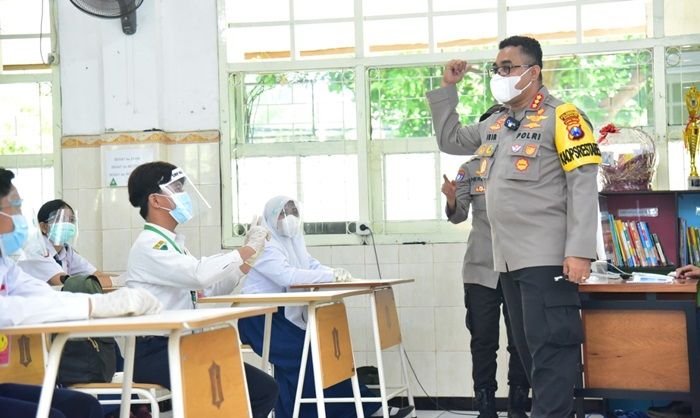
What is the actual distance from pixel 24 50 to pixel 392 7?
2344 mm

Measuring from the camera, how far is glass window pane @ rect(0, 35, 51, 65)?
635cm

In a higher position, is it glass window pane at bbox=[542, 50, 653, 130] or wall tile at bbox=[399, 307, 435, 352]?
glass window pane at bbox=[542, 50, 653, 130]

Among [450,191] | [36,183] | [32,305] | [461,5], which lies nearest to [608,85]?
[461,5]

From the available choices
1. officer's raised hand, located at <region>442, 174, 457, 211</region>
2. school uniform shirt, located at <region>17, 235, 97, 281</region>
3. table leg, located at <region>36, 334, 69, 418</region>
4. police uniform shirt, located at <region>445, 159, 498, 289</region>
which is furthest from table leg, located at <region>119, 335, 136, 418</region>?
police uniform shirt, located at <region>445, 159, 498, 289</region>

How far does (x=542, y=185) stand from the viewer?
3.51 m

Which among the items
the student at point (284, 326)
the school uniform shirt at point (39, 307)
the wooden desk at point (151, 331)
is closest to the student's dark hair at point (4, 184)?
the school uniform shirt at point (39, 307)

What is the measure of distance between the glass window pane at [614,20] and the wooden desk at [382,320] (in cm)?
180

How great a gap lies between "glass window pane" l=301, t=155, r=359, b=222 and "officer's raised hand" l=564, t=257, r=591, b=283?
283 cm

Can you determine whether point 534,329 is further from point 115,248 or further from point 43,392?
point 115,248

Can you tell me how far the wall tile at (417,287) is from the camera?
5902 mm

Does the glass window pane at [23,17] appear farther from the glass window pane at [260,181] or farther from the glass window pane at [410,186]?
the glass window pane at [410,186]

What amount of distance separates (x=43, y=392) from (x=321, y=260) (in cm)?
356

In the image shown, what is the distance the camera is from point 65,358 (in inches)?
134

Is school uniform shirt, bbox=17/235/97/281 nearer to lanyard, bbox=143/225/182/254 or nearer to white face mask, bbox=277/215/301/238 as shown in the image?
white face mask, bbox=277/215/301/238
